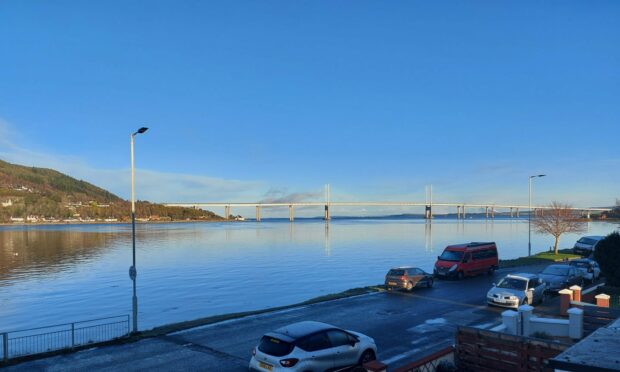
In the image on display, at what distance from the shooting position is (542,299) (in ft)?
87.1

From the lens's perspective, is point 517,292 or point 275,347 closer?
point 275,347

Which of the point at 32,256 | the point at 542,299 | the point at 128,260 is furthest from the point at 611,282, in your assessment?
the point at 32,256

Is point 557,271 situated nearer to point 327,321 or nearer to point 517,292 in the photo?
point 517,292

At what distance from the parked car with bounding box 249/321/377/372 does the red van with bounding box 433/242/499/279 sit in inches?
918

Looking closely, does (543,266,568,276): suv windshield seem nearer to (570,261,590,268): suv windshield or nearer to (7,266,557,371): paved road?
(570,261,590,268): suv windshield

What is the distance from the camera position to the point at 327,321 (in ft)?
70.8

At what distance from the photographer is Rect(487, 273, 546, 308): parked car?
78.7 ft

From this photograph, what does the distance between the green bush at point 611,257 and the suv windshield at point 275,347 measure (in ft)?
80.8

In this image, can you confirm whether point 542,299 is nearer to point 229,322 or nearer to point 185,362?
point 229,322

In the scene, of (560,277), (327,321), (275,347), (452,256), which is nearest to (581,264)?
(560,277)

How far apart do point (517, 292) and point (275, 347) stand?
671 inches

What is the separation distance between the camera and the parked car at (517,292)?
2400cm

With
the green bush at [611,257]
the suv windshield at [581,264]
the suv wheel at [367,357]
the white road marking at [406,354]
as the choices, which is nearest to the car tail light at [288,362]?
the suv wheel at [367,357]

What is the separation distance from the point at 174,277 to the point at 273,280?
11.1 meters
